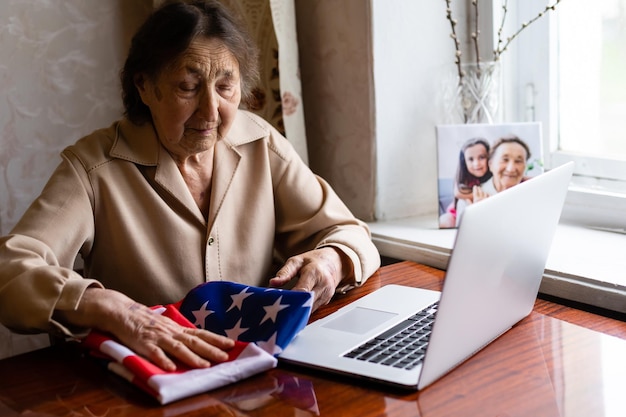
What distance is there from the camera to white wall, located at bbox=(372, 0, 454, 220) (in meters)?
2.07

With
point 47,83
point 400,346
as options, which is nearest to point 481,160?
point 400,346

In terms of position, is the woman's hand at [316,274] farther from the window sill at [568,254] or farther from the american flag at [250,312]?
the window sill at [568,254]

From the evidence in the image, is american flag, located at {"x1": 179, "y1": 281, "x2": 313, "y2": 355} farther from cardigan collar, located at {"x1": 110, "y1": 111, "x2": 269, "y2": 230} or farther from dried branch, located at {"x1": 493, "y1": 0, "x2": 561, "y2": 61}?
dried branch, located at {"x1": 493, "y1": 0, "x2": 561, "y2": 61}

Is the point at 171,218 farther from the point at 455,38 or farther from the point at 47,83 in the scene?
the point at 455,38

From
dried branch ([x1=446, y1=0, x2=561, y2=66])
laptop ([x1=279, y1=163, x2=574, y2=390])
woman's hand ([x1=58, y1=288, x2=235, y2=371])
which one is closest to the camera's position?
laptop ([x1=279, y1=163, x2=574, y2=390])

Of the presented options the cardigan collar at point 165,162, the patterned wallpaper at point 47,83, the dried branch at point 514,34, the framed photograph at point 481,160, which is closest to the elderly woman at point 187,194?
the cardigan collar at point 165,162

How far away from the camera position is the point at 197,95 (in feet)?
5.17

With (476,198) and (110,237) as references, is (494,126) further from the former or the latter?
(110,237)

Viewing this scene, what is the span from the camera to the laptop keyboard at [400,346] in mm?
1162

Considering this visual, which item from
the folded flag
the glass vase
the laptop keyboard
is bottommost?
the laptop keyboard

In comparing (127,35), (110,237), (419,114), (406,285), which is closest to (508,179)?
(419,114)

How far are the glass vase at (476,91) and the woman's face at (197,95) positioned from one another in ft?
2.34

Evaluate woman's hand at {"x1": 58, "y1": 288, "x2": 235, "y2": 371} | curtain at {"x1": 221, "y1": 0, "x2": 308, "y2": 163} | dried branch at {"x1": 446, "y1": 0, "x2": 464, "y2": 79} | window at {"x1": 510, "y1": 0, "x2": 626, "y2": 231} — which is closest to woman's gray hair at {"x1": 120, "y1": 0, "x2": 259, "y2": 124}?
curtain at {"x1": 221, "y1": 0, "x2": 308, "y2": 163}

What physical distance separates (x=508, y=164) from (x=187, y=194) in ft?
2.57
